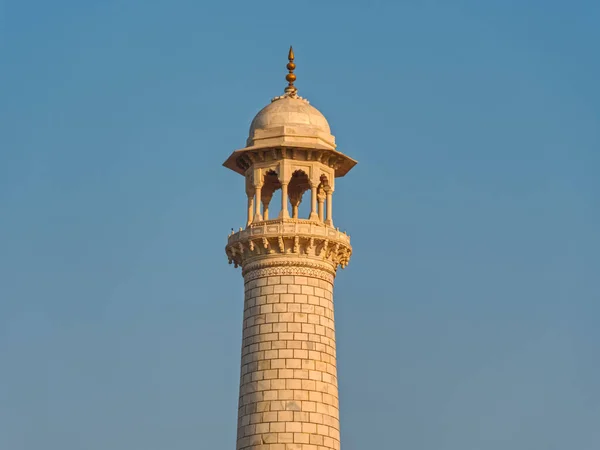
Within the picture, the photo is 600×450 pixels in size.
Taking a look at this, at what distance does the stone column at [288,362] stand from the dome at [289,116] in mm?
4848

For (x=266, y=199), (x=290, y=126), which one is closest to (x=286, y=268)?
(x=266, y=199)

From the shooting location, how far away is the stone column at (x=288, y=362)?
1950 inches

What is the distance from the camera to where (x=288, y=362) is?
50125 millimetres

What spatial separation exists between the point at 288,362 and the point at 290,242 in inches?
161

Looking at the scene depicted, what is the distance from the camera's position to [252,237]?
2039 inches

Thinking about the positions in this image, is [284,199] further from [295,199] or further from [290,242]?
[295,199]

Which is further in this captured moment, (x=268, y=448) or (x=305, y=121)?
(x=305, y=121)

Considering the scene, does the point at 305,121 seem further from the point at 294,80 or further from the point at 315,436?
the point at 315,436

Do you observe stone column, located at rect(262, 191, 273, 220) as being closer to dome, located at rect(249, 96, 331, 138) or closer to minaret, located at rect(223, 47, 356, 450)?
minaret, located at rect(223, 47, 356, 450)

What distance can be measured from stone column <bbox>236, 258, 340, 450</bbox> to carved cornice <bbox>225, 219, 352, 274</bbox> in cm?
34

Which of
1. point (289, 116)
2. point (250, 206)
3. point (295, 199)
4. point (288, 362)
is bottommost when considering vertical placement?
point (288, 362)

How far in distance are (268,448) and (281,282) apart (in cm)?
549

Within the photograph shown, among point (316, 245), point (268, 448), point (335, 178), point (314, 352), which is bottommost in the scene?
point (268, 448)

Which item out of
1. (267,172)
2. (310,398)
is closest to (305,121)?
(267,172)
